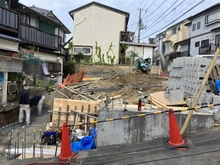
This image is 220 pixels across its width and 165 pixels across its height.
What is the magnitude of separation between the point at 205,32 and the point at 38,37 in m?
22.4

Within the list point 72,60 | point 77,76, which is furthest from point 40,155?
point 72,60

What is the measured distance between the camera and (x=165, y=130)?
4887 millimetres

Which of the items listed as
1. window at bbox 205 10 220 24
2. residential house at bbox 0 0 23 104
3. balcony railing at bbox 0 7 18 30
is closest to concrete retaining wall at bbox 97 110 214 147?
residential house at bbox 0 0 23 104

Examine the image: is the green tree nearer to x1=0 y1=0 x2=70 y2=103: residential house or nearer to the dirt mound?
x1=0 y1=0 x2=70 y2=103: residential house

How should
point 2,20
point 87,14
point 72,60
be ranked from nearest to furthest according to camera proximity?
point 2,20, point 72,60, point 87,14

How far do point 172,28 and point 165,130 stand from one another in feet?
145

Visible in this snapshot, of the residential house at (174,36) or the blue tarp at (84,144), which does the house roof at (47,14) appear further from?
the residential house at (174,36)

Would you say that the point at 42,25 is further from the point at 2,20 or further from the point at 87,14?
the point at 87,14

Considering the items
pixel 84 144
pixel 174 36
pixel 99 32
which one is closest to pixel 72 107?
pixel 84 144

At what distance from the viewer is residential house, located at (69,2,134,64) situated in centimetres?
2703

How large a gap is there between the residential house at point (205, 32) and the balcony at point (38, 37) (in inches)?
722

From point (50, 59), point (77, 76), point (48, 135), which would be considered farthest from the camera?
point (50, 59)

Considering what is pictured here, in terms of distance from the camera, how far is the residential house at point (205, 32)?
2589 cm

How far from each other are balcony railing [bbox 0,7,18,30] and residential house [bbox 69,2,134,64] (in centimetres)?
1273
